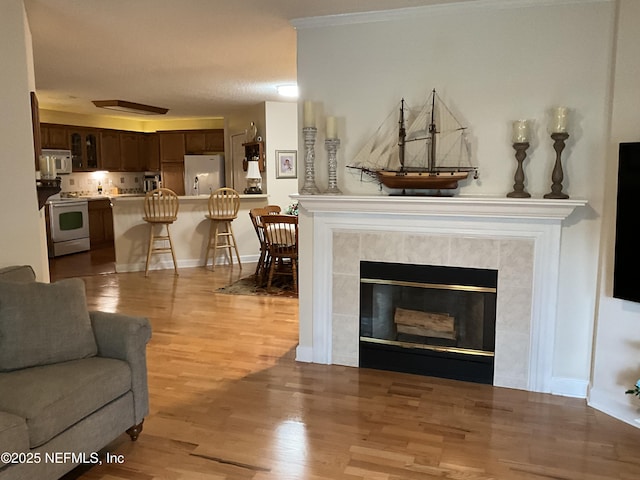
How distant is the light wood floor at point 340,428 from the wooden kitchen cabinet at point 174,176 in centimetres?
653

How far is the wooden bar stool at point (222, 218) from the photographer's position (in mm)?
7035

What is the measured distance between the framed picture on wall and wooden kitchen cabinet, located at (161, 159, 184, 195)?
323cm

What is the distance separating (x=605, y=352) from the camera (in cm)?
293

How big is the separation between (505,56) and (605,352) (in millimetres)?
1908

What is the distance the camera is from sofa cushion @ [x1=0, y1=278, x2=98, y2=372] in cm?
229

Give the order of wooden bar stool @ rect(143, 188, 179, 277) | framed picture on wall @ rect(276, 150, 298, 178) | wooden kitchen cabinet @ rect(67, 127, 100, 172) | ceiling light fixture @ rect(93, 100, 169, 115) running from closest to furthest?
wooden bar stool @ rect(143, 188, 179, 277) → ceiling light fixture @ rect(93, 100, 169, 115) → framed picture on wall @ rect(276, 150, 298, 178) → wooden kitchen cabinet @ rect(67, 127, 100, 172)

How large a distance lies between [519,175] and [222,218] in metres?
4.73

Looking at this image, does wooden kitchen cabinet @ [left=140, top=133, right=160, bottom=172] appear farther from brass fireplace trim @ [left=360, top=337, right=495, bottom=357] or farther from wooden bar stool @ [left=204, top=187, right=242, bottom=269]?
brass fireplace trim @ [left=360, top=337, right=495, bottom=357]

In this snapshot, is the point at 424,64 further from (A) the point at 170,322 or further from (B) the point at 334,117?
(A) the point at 170,322

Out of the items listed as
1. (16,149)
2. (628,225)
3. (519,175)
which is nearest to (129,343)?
(16,149)

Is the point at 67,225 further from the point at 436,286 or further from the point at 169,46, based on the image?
the point at 436,286

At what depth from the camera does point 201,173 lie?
954 centimetres

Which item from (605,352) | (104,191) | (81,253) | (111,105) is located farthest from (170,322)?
(104,191)

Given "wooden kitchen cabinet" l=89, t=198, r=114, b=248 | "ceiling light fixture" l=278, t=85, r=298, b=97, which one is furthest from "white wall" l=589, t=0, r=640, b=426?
"wooden kitchen cabinet" l=89, t=198, r=114, b=248
